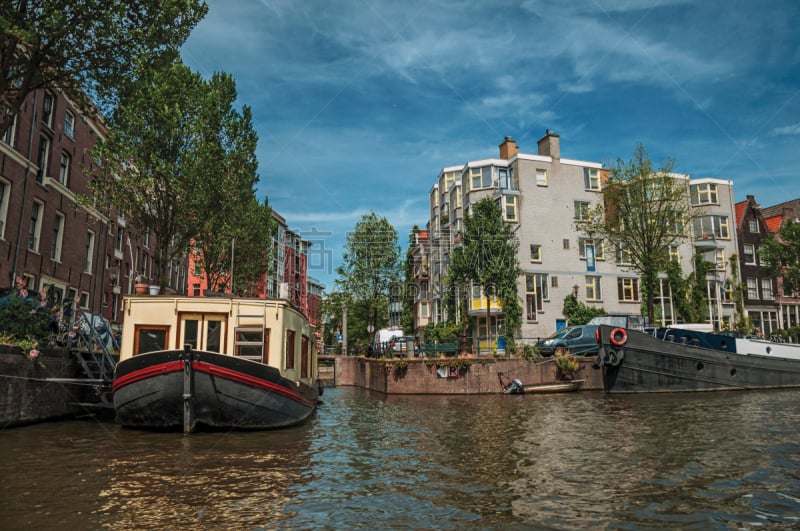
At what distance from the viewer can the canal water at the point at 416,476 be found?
7.15m

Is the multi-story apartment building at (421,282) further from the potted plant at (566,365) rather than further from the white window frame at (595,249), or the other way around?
the potted plant at (566,365)

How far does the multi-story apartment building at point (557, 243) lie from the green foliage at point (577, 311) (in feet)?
1.62

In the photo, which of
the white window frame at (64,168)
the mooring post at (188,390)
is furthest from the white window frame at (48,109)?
the mooring post at (188,390)

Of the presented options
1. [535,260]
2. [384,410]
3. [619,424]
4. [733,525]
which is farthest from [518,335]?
[733,525]

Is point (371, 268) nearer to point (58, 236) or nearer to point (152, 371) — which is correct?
point (58, 236)

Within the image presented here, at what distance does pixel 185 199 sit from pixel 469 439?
17.4 m

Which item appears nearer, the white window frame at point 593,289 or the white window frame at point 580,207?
the white window frame at point 593,289

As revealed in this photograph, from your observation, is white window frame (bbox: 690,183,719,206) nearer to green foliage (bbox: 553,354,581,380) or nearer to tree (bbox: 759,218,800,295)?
tree (bbox: 759,218,800,295)

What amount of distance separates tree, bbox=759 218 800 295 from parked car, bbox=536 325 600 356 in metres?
27.2

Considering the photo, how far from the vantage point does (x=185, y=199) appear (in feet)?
82.2

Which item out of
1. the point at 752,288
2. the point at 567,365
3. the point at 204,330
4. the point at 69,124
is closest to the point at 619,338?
the point at 567,365

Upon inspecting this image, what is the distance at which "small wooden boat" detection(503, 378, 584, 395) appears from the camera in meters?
30.1

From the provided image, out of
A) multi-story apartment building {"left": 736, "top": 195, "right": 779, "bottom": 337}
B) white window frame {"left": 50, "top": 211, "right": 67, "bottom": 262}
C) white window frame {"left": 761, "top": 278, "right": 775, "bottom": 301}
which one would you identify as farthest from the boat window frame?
white window frame {"left": 761, "top": 278, "right": 775, "bottom": 301}

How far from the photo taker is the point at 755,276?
Answer: 52.2 meters
